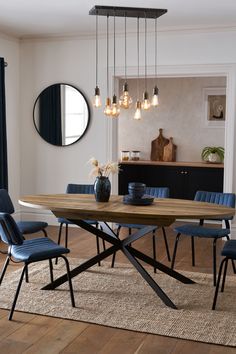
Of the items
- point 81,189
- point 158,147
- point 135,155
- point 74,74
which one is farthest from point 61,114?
point 158,147

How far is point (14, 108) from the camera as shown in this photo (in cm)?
708

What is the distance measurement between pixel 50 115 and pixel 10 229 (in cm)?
363

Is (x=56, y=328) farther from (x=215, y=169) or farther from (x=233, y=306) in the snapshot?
(x=215, y=169)

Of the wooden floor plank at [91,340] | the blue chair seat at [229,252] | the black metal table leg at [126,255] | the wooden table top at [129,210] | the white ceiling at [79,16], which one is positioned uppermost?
the white ceiling at [79,16]

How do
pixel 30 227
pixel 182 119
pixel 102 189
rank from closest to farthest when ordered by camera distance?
pixel 102 189, pixel 30 227, pixel 182 119

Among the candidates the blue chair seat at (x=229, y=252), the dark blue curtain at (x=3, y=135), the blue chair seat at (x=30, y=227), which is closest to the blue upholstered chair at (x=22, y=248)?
the blue chair seat at (x=30, y=227)

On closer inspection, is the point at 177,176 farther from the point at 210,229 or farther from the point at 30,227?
the point at 30,227

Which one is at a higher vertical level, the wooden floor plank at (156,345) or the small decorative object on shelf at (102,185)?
the small decorative object on shelf at (102,185)

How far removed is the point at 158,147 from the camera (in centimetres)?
863

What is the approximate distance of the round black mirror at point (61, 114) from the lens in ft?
22.6

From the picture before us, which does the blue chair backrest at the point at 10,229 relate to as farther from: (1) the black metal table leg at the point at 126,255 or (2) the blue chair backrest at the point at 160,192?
(2) the blue chair backrest at the point at 160,192

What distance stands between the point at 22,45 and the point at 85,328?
4760 millimetres

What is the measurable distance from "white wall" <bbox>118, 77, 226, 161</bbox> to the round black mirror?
63.6 inches

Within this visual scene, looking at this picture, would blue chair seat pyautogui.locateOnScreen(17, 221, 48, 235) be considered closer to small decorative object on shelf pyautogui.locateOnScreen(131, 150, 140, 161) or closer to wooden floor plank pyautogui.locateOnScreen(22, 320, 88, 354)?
wooden floor plank pyautogui.locateOnScreen(22, 320, 88, 354)
